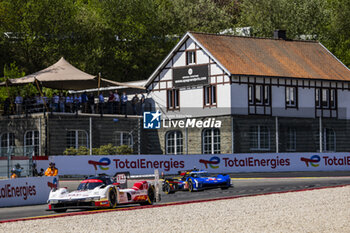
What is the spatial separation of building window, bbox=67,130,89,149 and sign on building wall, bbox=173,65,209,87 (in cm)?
1069

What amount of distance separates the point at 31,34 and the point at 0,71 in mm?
6665

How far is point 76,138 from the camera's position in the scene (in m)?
47.8

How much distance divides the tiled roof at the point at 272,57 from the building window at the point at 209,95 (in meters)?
1.93

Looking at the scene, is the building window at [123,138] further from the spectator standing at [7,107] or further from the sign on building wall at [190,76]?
the sign on building wall at [190,76]

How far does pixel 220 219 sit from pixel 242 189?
12738 mm

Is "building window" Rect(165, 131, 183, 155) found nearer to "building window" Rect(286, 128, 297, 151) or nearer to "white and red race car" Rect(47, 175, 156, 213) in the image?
"building window" Rect(286, 128, 297, 151)

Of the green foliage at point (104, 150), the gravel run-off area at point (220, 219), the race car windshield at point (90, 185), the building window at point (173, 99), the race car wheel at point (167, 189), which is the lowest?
the gravel run-off area at point (220, 219)

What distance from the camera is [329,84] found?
5862cm

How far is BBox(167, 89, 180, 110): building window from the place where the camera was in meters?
56.4

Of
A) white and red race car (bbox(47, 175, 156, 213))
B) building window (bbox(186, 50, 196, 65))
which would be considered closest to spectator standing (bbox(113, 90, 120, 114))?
building window (bbox(186, 50, 196, 65))

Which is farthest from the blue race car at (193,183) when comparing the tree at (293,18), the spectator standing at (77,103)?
the tree at (293,18)

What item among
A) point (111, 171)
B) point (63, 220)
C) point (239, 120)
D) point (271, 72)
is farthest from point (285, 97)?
point (63, 220)

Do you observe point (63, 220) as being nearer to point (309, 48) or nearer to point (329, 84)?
point (329, 84)

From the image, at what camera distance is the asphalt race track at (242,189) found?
26.6 metres
